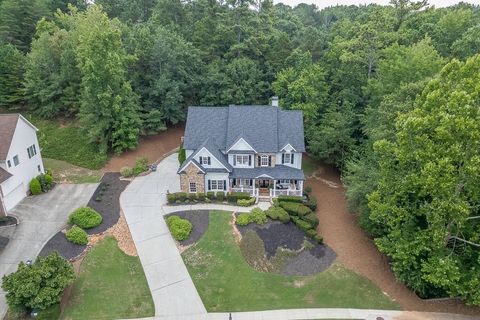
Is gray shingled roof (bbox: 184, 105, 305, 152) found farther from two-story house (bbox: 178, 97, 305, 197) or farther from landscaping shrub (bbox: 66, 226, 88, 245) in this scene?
landscaping shrub (bbox: 66, 226, 88, 245)

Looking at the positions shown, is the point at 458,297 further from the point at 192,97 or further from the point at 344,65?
the point at 192,97

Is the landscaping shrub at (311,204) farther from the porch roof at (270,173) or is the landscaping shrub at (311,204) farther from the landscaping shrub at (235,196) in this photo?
the landscaping shrub at (235,196)

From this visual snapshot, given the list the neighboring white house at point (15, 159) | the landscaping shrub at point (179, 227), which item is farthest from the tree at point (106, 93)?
the landscaping shrub at point (179, 227)

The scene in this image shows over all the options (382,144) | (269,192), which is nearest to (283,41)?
(269,192)

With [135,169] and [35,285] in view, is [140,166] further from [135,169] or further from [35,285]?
[35,285]

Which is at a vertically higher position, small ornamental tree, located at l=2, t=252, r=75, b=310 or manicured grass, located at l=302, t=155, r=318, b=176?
small ornamental tree, located at l=2, t=252, r=75, b=310

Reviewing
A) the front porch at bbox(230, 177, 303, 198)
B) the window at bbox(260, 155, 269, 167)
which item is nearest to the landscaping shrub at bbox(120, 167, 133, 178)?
the front porch at bbox(230, 177, 303, 198)
